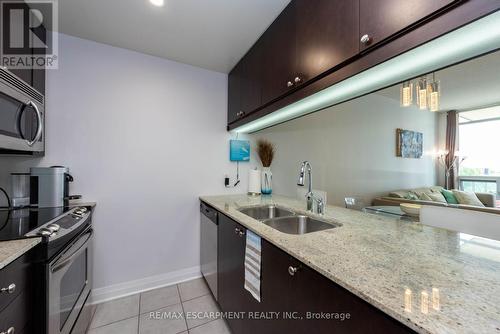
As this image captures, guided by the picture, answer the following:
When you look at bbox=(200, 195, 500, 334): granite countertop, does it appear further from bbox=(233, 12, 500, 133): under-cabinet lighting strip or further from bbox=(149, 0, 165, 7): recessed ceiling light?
bbox=(149, 0, 165, 7): recessed ceiling light

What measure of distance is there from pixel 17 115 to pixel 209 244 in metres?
1.60

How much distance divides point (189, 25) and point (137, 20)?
0.40 meters

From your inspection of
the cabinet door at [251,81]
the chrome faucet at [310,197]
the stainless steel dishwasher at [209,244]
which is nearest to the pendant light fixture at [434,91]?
the chrome faucet at [310,197]

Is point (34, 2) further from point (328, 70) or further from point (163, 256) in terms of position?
point (163, 256)

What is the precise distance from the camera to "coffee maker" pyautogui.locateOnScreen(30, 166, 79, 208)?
139 centimetres

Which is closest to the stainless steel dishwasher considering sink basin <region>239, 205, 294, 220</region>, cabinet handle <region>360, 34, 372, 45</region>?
sink basin <region>239, 205, 294, 220</region>

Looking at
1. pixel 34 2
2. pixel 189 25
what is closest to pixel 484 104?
pixel 189 25

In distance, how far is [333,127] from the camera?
2.31 m

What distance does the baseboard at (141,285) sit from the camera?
177cm

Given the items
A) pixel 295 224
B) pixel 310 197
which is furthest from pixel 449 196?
pixel 295 224

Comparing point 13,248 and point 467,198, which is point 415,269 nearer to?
point 467,198

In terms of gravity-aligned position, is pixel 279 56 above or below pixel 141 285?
above

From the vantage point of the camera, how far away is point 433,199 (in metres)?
1.31

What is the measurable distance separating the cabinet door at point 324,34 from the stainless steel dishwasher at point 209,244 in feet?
4.38
